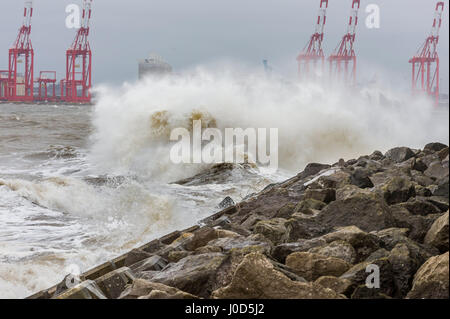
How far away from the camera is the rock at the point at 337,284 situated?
3.20 m

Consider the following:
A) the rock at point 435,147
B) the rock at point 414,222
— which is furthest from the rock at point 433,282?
the rock at point 435,147

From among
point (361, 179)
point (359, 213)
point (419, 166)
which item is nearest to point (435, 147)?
point (419, 166)

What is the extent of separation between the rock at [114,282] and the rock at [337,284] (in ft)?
4.81

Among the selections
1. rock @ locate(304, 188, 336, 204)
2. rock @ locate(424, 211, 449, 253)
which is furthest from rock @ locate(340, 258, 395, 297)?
rock @ locate(304, 188, 336, 204)

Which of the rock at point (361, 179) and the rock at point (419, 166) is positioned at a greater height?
the rock at point (419, 166)

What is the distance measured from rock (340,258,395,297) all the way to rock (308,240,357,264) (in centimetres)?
32

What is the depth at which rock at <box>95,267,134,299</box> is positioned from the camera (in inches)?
149

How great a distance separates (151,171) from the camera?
14.5 meters

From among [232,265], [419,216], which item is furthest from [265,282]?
[419,216]

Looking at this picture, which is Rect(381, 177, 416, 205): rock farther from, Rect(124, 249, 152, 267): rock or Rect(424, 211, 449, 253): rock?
Rect(124, 249, 152, 267): rock

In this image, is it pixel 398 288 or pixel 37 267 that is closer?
pixel 398 288

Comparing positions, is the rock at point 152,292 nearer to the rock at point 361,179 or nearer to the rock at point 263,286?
the rock at point 263,286

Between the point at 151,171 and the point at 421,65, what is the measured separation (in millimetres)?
8739
